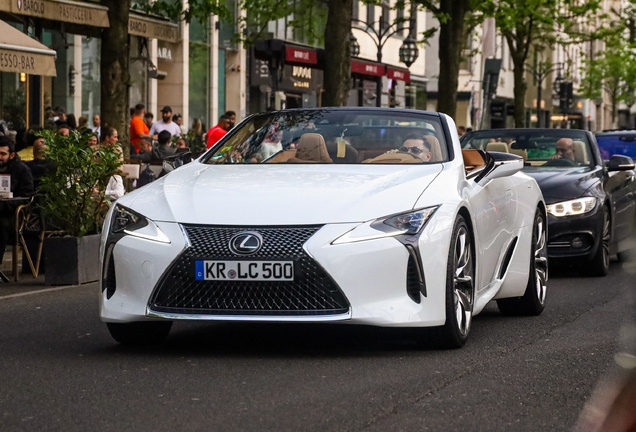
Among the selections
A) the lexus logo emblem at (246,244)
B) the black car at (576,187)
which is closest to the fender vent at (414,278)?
the lexus logo emblem at (246,244)

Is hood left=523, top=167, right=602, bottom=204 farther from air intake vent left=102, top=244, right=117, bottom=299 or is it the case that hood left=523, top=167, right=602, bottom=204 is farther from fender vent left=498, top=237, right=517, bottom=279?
air intake vent left=102, top=244, right=117, bottom=299

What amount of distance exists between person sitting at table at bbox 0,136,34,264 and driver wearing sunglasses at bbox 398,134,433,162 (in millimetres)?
5326

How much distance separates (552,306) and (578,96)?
8120 centimetres

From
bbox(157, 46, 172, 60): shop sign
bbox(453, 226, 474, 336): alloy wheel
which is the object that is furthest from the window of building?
bbox(453, 226, 474, 336): alloy wheel

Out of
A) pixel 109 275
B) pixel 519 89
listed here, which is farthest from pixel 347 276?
pixel 519 89

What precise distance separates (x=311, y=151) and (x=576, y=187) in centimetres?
536

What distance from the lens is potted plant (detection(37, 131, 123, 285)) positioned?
A: 11422 mm

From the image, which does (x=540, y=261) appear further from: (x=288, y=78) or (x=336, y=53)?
(x=288, y=78)

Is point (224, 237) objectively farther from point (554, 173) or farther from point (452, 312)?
point (554, 173)

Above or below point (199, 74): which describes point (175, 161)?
below

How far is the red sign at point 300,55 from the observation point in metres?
23.4

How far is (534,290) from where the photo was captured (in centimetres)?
873

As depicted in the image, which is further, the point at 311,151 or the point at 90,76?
the point at 90,76

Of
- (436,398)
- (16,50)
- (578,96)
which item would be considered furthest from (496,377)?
(578,96)
